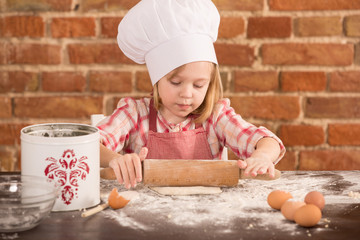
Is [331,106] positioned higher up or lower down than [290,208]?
higher up

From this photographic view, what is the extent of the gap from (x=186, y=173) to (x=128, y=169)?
0.12 meters

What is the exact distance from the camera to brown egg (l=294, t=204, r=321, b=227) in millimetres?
875

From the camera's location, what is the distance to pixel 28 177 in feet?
3.10

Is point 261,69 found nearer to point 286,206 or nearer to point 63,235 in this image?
point 286,206

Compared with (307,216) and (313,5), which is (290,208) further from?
(313,5)

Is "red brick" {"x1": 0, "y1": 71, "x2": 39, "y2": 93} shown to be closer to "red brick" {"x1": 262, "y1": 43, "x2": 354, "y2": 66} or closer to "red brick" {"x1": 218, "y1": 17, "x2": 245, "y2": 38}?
"red brick" {"x1": 218, "y1": 17, "x2": 245, "y2": 38}

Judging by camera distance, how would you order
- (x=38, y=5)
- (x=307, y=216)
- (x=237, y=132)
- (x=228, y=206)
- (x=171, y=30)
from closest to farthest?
(x=307, y=216) → (x=228, y=206) → (x=171, y=30) → (x=237, y=132) → (x=38, y=5)

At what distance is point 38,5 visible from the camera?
1.83 m

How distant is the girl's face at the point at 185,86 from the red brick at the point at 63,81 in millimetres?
528

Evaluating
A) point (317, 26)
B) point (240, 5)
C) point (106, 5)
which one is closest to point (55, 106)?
point (106, 5)

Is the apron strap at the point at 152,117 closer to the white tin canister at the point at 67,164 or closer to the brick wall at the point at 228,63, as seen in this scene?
the brick wall at the point at 228,63

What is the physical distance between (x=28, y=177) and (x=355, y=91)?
1351mm

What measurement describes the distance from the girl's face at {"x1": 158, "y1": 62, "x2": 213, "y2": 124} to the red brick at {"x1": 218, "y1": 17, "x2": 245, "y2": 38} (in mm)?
471

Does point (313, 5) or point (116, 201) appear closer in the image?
point (116, 201)
